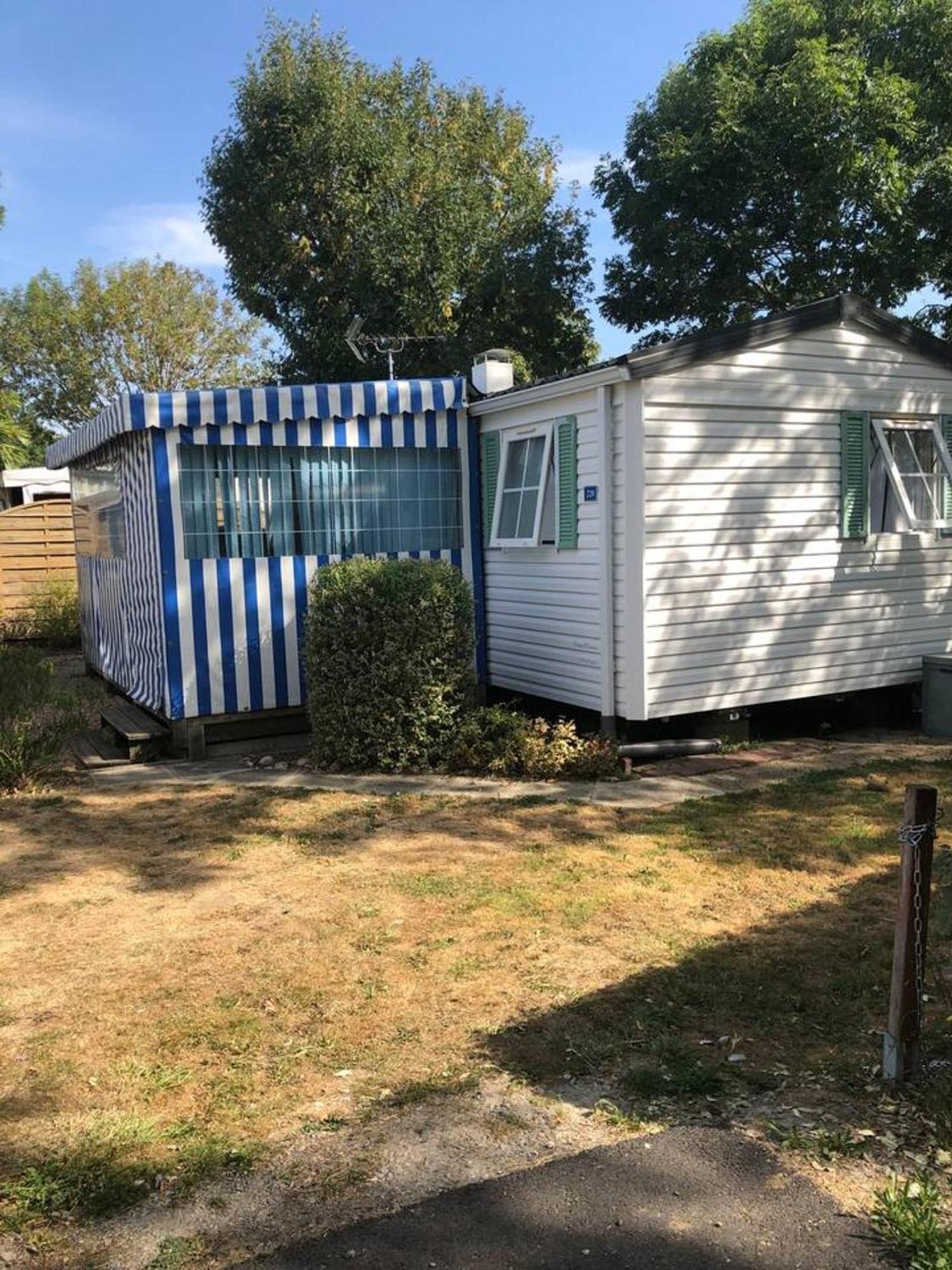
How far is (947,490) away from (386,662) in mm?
5484

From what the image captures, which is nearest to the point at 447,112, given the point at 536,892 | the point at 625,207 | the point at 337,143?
the point at 337,143

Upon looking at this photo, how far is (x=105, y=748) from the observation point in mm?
8539

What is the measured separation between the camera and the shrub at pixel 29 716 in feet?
24.2

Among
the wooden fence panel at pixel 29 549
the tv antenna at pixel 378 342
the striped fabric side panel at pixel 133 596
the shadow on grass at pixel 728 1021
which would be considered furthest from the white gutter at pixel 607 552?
the wooden fence panel at pixel 29 549

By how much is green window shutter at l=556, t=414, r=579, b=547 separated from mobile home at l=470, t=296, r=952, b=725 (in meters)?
0.01

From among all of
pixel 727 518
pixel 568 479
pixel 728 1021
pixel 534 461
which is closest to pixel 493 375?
pixel 534 461

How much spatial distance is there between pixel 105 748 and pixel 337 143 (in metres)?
15.0

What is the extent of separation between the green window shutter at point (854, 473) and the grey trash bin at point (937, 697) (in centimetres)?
136

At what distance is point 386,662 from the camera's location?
24.9ft

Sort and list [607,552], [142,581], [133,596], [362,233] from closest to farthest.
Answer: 1. [607,552]
2. [142,581]
3. [133,596]
4. [362,233]

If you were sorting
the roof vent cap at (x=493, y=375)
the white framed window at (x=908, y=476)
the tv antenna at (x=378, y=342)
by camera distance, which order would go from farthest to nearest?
the tv antenna at (x=378, y=342) < the roof vent cap at (x=493, y=375) < the white framed window at (x=908, y=476)

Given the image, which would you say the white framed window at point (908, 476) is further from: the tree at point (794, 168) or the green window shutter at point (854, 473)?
the tree at point (794, 168)

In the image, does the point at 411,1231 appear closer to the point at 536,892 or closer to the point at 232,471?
the point at 536,892

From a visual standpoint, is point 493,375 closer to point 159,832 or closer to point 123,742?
point 123,742
